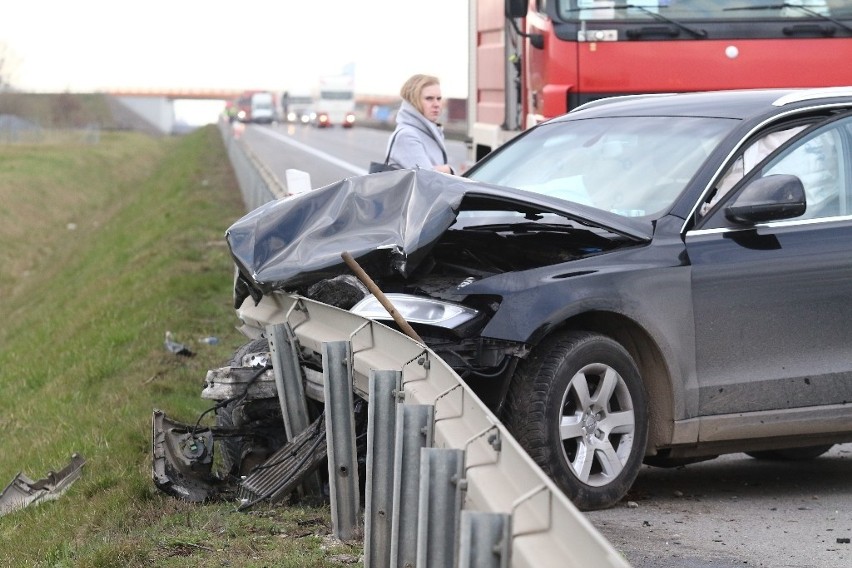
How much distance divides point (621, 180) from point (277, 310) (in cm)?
168

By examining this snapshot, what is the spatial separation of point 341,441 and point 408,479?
1.23 meters

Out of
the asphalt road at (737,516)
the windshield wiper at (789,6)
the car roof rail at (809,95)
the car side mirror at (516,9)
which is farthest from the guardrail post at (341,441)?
the windshield wiper at (789,6)

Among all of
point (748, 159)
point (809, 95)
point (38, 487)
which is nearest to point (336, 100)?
point (38, 487)

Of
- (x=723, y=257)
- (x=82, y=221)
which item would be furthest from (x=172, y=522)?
(x=82, y=221)

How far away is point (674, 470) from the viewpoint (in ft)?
25.9

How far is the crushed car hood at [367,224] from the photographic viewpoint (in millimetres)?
6547

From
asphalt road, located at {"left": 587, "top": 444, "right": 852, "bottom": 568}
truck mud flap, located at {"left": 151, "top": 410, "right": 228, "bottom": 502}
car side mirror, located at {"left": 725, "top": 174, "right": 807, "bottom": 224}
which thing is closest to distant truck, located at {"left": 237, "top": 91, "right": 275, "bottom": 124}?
asphalt road, located at {"left": 587, "top": 444, "right": 852, "bottom": 568}

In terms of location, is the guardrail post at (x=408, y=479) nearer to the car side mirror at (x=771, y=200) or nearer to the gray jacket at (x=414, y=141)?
the car side mirror at (x=771, y=200)

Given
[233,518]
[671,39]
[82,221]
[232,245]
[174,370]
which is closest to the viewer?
[233,518]

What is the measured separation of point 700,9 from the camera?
41.1ft

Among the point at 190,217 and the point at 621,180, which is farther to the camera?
the point at 190,217

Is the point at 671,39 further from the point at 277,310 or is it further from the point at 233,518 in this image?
the point at 233,518

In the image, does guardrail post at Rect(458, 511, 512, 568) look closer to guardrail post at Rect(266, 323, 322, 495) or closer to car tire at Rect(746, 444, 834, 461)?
guardrail post at Rect(266, 323, 322, 495)

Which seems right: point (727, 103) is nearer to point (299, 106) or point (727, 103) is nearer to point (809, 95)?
point (809, 95)
